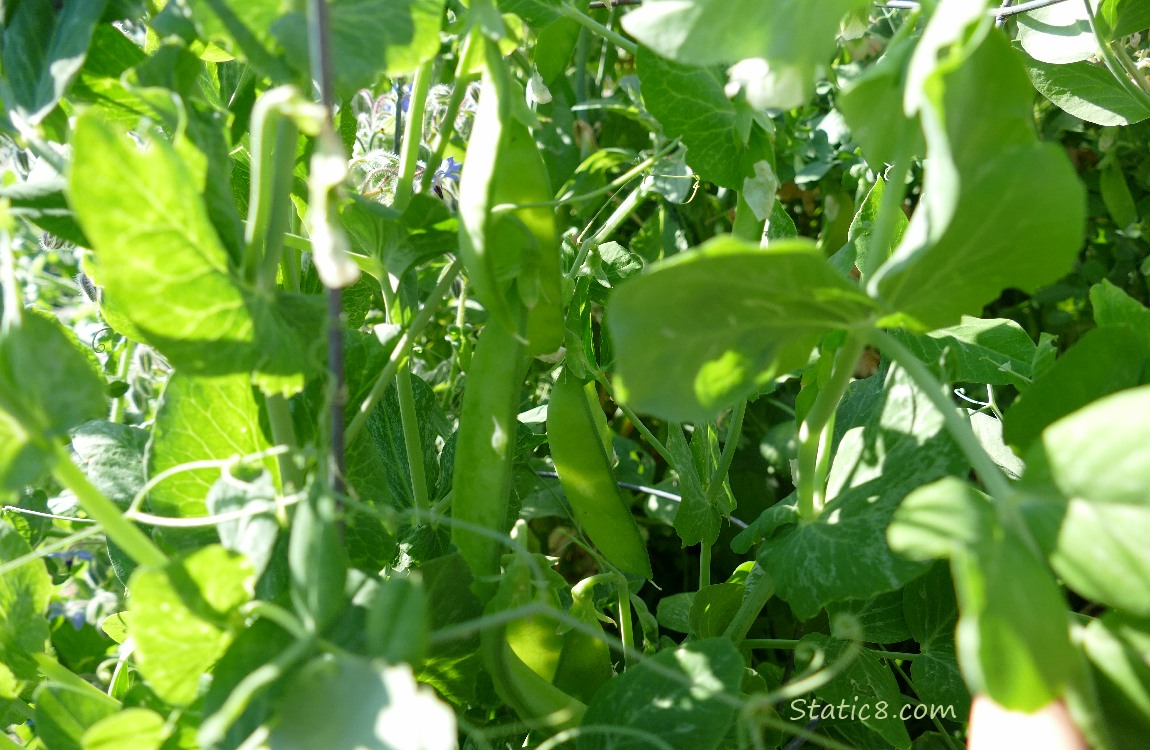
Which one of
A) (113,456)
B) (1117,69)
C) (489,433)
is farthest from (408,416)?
(1117,69)

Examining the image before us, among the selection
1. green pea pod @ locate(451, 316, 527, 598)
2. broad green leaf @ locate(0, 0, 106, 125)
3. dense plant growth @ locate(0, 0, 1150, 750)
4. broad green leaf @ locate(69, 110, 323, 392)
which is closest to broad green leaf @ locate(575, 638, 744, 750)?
dense plant growth @ locate(0, 0, 1150, 750)

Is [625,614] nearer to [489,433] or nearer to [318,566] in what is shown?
[489,433]

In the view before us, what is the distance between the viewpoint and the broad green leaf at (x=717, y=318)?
1.11 ft

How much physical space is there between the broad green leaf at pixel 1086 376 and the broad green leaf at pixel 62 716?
46 centimetres

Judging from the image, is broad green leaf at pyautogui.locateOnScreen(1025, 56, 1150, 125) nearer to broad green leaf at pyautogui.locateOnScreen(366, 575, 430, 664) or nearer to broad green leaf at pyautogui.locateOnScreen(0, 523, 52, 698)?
broad green leaf at pyautogui.locateOnScreen(366, 575, 430, 664)

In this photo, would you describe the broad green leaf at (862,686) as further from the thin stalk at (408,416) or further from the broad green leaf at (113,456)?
the broad green leaf at (113,456)

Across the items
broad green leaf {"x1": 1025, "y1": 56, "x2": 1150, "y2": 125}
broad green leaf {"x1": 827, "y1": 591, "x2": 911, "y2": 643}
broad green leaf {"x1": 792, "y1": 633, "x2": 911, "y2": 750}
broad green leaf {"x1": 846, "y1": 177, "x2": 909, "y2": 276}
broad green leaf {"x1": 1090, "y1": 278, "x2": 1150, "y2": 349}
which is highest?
broad green leaf {"x1": 1025, "y1": 56, "x2": 1150, "y2": 125}

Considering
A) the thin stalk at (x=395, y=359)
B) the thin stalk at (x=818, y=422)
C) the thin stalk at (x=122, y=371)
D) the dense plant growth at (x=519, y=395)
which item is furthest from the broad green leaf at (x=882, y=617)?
the thin stalk at (x=122, y=371)

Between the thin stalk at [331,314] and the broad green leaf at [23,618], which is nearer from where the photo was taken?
the thin stalk at [331,314]

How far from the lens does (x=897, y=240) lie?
0.59 metres

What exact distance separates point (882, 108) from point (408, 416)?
302 millimetres

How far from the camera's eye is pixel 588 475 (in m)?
0.61

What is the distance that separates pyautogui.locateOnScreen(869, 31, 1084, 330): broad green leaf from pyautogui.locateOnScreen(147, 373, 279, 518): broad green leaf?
0.29 metres

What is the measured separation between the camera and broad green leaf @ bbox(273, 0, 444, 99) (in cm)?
39
